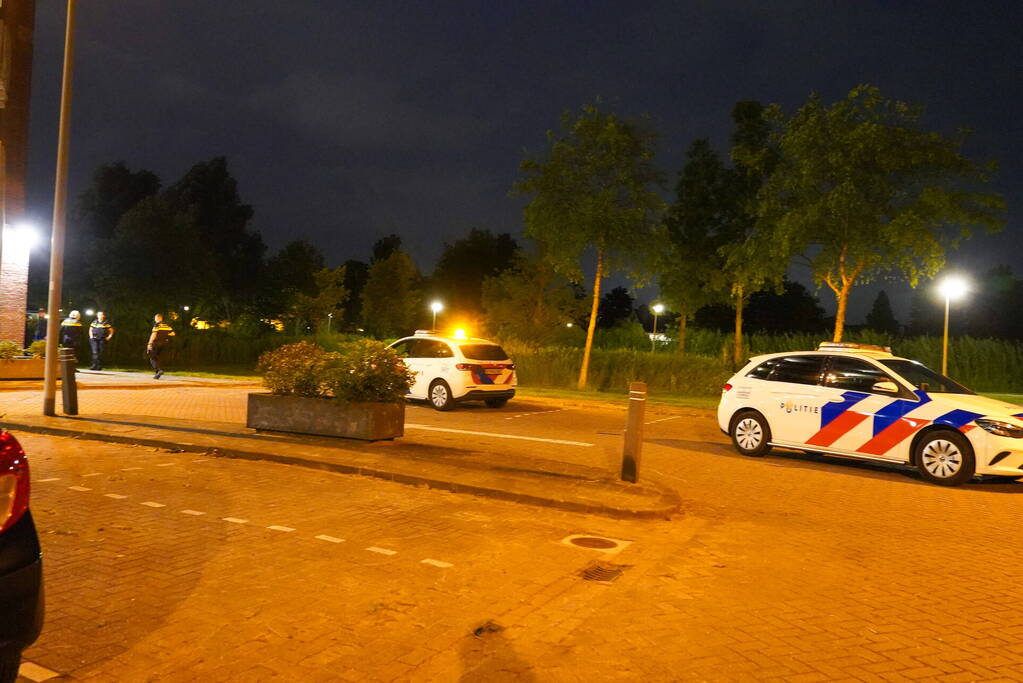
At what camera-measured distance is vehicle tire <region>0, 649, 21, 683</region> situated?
9.82 feet

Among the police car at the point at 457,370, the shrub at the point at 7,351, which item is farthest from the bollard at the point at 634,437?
the shrub at the point at 7,351

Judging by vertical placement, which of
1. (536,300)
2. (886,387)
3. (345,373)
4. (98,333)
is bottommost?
(345,373)

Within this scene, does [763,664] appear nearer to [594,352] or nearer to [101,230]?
[594,352]

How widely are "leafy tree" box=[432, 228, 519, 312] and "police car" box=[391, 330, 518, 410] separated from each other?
40.1 metres

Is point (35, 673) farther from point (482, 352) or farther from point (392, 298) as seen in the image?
point (392, 298)

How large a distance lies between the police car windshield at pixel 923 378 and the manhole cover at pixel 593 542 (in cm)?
619

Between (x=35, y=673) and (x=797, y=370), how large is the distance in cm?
1038

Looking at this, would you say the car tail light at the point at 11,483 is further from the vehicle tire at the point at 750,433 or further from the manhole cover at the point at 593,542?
the vehicle tire at the point at 750,433

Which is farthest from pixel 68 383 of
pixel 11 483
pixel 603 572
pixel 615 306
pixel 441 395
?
pixel 615 306

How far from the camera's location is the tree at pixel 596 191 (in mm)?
23016

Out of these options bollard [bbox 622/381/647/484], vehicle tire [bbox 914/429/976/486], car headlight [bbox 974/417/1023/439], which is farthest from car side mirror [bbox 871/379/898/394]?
bollard [bbox 622/381/647/484]

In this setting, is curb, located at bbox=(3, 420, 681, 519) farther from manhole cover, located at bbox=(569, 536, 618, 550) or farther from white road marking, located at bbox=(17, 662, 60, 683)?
white road marking, located at bbox=(17, 662, 60, 683)

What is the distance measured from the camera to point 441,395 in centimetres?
1752

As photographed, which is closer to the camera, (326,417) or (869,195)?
(326,417)
